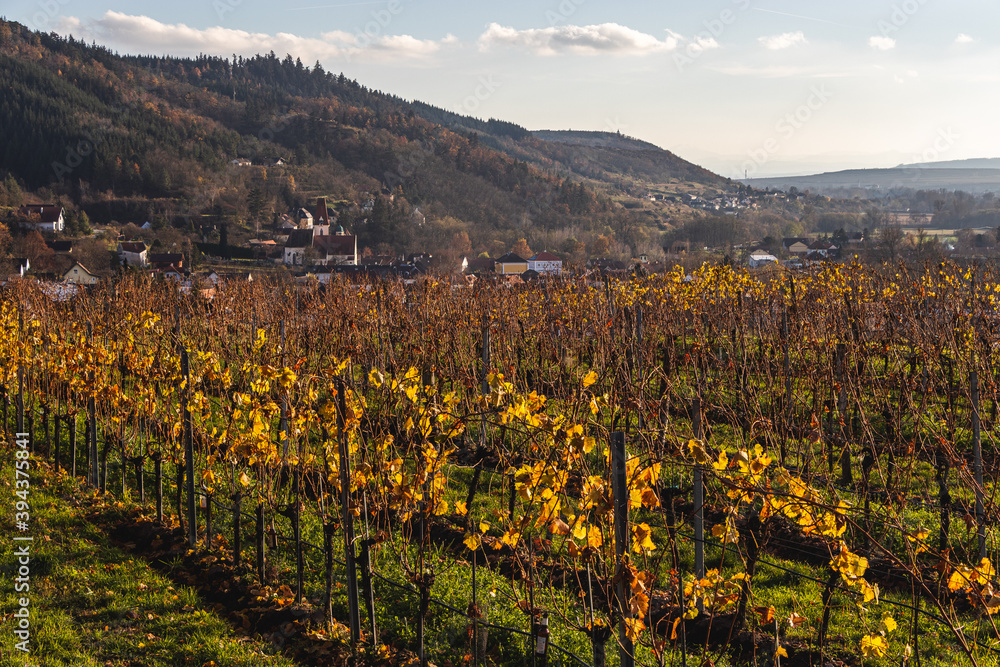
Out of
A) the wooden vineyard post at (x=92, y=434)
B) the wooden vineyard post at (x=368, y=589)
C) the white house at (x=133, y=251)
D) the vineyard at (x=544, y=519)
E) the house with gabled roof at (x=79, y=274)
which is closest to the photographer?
the vineyard at (x=544, y=519)

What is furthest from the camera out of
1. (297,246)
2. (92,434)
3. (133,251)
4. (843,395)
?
(297,246)

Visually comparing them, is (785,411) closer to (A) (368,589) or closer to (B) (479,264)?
(A) (368,589)

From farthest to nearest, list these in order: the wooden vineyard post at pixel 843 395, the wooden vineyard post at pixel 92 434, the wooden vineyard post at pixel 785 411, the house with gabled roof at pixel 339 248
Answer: the house with gabled roof at pixel 339 248, the wooden vineyard post at pixel 843 395, the wooden vineyard post at pixel 92 434, the wooden vineyard post at pixel 785 411

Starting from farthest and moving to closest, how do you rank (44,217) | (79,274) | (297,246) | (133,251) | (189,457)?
(297,246) → (44,217) → (133,251) → (79,274) → (189,457)

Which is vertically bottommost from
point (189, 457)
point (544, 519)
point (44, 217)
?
point (189, 457)

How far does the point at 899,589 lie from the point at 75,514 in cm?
753

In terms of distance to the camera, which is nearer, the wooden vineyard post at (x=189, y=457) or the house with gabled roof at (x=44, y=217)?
the wooden vineyard post at (x=189, y=457)

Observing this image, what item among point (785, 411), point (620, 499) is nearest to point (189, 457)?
point (620, 499)

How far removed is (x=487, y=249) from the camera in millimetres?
75750

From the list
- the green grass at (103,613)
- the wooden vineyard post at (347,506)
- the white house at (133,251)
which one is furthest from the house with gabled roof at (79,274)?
the wooden vineyard post at (347,506)

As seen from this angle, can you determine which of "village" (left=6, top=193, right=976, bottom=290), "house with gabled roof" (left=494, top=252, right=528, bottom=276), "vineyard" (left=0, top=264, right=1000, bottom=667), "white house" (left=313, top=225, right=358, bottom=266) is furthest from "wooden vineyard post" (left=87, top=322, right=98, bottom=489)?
"white house" (left=313, top=225, right=358, bottom=266)

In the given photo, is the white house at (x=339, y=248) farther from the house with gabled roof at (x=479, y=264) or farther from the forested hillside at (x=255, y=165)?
the house with gabled roof at (x=479, y=264)

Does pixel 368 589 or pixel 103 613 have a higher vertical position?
pixel 368 589

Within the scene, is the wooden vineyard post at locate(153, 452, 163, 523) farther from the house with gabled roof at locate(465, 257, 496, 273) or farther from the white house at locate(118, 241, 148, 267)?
the house with gabled roof at locate(465, 257, 496, 273)
